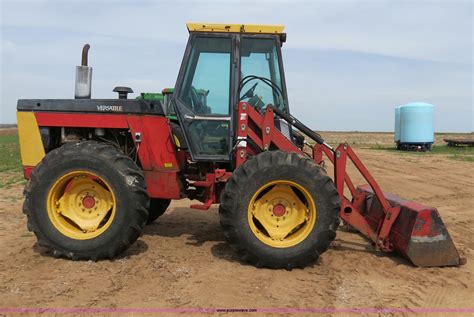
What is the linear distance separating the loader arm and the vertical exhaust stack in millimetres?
1899

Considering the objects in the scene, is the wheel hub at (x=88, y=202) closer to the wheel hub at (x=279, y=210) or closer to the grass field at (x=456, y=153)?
the wheel hub at (x=279, y=210)

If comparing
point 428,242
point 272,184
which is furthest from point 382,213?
point 272,184

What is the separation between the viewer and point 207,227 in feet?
22.1

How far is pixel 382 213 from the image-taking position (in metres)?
5.49

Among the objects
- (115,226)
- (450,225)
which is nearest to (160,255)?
(115,226)

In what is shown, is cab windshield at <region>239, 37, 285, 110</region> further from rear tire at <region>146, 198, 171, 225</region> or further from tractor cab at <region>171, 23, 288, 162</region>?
rear tire at <region>146, 198, 171, 225</region>

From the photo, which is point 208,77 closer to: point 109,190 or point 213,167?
point 213,167

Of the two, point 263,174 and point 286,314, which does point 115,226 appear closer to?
point 263,174

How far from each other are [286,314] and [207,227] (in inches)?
126

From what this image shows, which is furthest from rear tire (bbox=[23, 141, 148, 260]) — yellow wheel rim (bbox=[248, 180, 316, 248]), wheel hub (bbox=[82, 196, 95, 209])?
yellow wheel rim (bbox=[248, 180, 316, 248])

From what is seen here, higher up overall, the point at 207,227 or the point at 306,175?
the point at 306,175

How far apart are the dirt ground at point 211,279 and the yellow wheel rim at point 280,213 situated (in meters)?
0.43

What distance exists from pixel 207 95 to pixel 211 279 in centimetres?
216

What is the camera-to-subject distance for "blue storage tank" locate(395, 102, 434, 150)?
1025 inches
